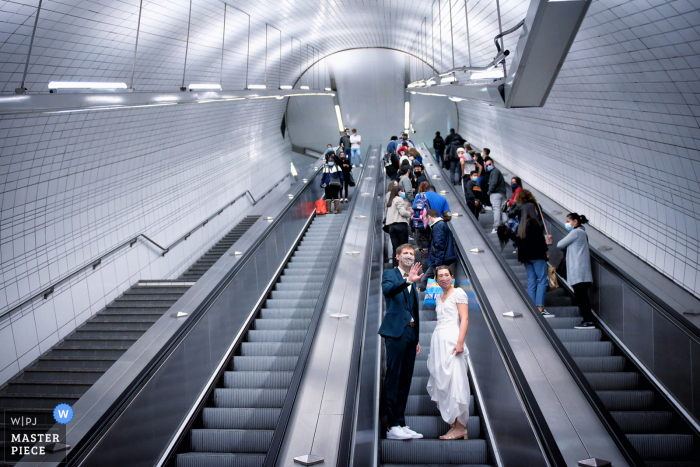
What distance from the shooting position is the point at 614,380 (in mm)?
5012

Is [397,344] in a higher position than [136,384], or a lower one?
higher

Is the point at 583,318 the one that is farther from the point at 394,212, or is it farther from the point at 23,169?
the point at 23,169

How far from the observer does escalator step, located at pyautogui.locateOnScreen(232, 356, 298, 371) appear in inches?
220

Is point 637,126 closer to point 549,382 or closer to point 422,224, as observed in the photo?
point 422,224

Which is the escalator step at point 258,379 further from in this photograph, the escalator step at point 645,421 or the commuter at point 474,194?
the commuter at point 474,194

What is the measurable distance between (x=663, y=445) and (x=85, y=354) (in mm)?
6750

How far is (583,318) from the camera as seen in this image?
6.32 metres

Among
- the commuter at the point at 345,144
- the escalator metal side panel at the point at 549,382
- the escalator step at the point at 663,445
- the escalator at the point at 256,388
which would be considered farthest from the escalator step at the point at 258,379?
the commuter at the point at 345,144

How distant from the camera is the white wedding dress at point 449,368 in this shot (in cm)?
412

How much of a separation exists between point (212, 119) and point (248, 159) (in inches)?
184

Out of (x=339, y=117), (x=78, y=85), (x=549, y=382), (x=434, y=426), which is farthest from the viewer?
(x=339, y=117)

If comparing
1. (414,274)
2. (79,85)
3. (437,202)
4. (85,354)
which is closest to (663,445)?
(414,274)

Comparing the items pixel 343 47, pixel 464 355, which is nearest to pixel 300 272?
pixel 464 355

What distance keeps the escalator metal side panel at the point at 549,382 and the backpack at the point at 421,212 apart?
4.58 feet
